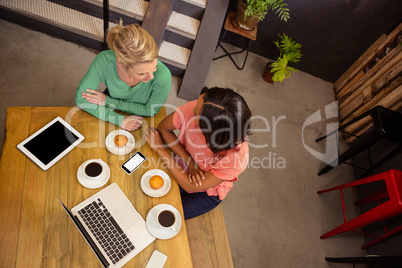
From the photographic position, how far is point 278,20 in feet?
9.96

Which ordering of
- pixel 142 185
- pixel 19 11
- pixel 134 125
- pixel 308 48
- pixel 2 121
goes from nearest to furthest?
pixel 142 185 → pixel 134 125 → pixel 2 121 → pixel 19 11 → pixel 308 48

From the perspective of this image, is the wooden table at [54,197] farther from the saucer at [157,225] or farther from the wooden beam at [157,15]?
the wooden beam at [157,15]

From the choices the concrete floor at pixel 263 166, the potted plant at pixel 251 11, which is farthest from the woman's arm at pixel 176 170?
the potted plant at pixel 251 11

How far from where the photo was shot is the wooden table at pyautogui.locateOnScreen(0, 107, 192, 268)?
1.21 meters

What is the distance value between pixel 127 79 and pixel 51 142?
1.81 feet

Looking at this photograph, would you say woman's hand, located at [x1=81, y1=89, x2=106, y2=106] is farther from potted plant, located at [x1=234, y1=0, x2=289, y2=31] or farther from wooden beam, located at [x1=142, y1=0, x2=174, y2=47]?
potted plant, located at [x1=234, y1=0, x2=289, y2=31]

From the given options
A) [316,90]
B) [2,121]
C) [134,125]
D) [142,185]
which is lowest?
[142,185]

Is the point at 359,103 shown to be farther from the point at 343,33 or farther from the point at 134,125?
the point at 134,125

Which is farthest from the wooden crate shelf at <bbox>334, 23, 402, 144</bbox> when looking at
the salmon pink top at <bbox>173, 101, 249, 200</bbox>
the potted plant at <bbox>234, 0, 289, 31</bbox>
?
the salmon pink top at <bbox>173, 101, 249, 200</bbox>

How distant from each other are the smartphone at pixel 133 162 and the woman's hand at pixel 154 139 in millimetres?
85

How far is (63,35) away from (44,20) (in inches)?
8.1

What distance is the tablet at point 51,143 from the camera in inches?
53.7

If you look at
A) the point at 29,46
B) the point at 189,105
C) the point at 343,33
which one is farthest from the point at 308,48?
the point at 29,46

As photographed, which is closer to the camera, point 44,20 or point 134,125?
point 134,125
